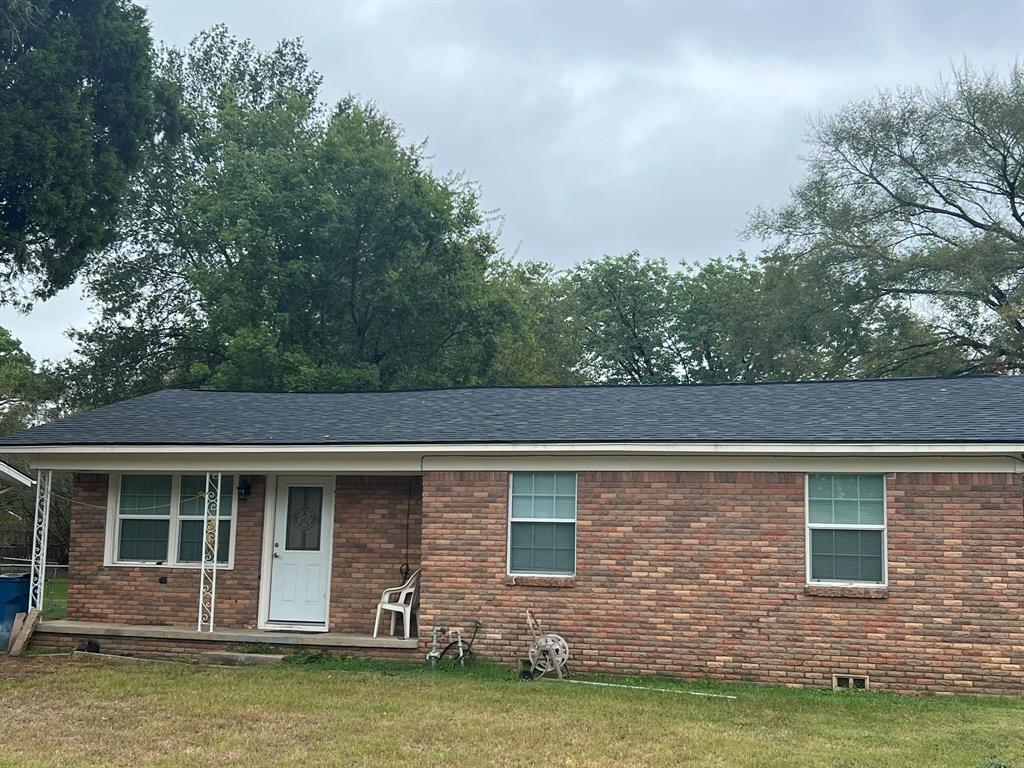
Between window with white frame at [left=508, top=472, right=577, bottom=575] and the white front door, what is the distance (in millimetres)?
2754

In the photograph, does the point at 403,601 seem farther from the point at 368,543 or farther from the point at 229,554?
the point at 229,554

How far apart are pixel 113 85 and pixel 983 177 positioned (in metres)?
23.9

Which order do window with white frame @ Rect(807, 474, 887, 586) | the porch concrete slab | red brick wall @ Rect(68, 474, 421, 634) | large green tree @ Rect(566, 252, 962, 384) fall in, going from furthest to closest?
large green tree @ Rect(566, 252, 962, 384) < red brick wall @ Rect(68, 474, 421, 634) < the porch concrete slab < window with white frame @ Rect(807, 474, 887, 586)

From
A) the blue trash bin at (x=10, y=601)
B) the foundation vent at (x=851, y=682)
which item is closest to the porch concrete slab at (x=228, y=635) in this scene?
the blue trash bin at (x=10, y=601)

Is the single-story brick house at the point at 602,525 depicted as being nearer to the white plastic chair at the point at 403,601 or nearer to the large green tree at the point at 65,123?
the white plastic chair at the point at 403,601

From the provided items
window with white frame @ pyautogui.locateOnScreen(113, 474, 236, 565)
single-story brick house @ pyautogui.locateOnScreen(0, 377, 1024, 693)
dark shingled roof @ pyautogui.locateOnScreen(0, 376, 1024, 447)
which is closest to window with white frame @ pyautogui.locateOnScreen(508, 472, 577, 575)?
single-story brick house @ pyautogui.locateOnScreen(0, 377, 1024, 693)

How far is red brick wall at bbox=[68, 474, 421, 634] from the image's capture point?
13.1m

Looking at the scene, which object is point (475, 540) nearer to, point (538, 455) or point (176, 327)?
point (538, 455)

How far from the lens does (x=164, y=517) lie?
44.7 ft

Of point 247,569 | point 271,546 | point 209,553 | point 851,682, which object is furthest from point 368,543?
point 851,682

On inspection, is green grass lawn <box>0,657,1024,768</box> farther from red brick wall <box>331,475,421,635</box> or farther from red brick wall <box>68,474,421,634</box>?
red brick wall <box>68,474,421,634</box>

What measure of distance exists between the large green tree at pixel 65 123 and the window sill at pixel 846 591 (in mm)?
10918

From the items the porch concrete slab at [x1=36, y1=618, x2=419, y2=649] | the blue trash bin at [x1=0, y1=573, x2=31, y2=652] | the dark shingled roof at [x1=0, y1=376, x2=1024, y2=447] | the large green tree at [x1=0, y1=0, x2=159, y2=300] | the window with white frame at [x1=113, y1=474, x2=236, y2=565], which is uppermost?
the large green tree at [x1=0, y1=0, x2=159, y2=300]

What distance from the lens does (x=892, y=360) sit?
28797 mm
